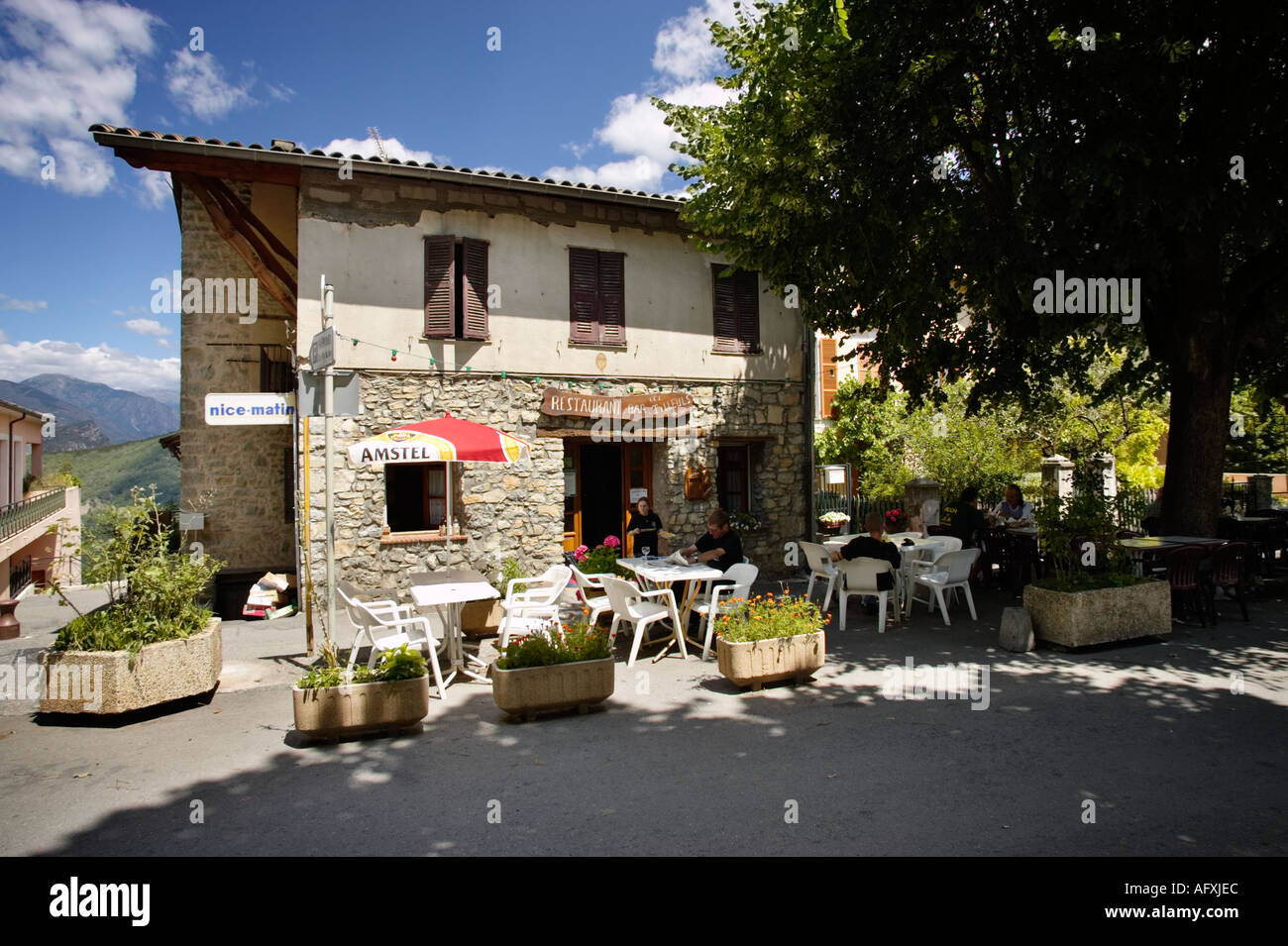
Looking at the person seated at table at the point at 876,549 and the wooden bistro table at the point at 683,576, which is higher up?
the person seated at table at the point at 876,549

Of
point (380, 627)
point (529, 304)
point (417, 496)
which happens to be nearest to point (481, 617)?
point (380, 627)

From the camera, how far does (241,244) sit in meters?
11.2

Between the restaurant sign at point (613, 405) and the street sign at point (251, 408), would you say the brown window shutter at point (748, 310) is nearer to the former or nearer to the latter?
the restaurant sign at point (613, 405)

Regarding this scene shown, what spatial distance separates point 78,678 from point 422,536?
18.5 feet

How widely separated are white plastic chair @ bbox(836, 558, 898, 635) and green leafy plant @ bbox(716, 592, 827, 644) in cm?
192

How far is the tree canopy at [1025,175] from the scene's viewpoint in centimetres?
772

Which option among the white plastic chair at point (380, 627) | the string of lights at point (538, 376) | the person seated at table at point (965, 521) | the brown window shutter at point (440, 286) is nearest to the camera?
the white plastic chair at point (380, 627)

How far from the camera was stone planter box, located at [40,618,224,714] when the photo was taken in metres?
5.63

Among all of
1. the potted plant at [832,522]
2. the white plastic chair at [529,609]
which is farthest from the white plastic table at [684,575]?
the potted plant at [832,522]

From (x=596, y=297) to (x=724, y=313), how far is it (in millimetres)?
2436

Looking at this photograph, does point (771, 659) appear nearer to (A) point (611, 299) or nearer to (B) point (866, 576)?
(B) point (866, 576)

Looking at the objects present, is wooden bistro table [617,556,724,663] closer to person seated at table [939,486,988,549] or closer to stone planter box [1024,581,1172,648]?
stone planter box [1024,581,1172,648]

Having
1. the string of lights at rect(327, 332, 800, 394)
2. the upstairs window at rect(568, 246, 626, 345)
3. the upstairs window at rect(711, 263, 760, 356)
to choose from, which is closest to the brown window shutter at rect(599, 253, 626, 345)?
the upstairs window at rect(568, 246, 626, 345)

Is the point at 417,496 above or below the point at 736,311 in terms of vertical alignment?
below
